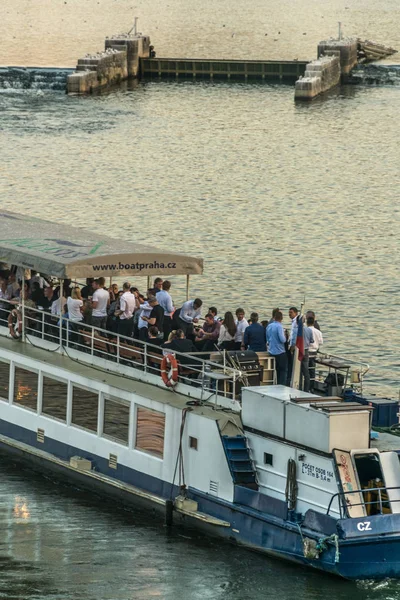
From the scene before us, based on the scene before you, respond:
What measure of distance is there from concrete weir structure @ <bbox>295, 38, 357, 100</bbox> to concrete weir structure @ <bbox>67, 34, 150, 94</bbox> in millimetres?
16547

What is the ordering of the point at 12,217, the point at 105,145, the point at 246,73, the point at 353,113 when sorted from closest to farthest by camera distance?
the point at 12,217 → the point at 105,145 → the point at 353,113 → the point at 246,73

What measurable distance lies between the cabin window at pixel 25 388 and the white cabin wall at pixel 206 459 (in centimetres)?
575

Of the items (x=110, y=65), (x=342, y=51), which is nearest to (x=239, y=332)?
(x=110, y=65)

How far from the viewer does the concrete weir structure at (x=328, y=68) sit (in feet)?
370

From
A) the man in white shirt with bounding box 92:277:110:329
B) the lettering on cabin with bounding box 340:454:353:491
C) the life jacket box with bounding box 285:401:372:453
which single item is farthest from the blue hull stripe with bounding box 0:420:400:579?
the man in white shirt with bounding box 92:277:110:329

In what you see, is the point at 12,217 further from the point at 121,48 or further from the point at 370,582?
the point at 121,48

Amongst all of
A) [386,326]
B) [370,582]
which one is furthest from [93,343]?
[386,326]

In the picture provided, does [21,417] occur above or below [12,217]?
below

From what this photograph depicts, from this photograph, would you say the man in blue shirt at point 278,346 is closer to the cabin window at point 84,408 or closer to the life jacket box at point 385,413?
the life jacket box at point 385,413

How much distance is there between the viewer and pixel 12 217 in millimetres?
38938

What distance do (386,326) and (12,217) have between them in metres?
19.2

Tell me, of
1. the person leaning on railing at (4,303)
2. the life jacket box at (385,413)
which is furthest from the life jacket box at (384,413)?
the person leaning on railing at (4,303)

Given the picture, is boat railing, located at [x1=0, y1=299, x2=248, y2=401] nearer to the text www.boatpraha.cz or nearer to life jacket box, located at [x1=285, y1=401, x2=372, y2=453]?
the text www.boatpraha.cz

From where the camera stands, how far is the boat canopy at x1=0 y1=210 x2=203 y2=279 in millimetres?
33250
